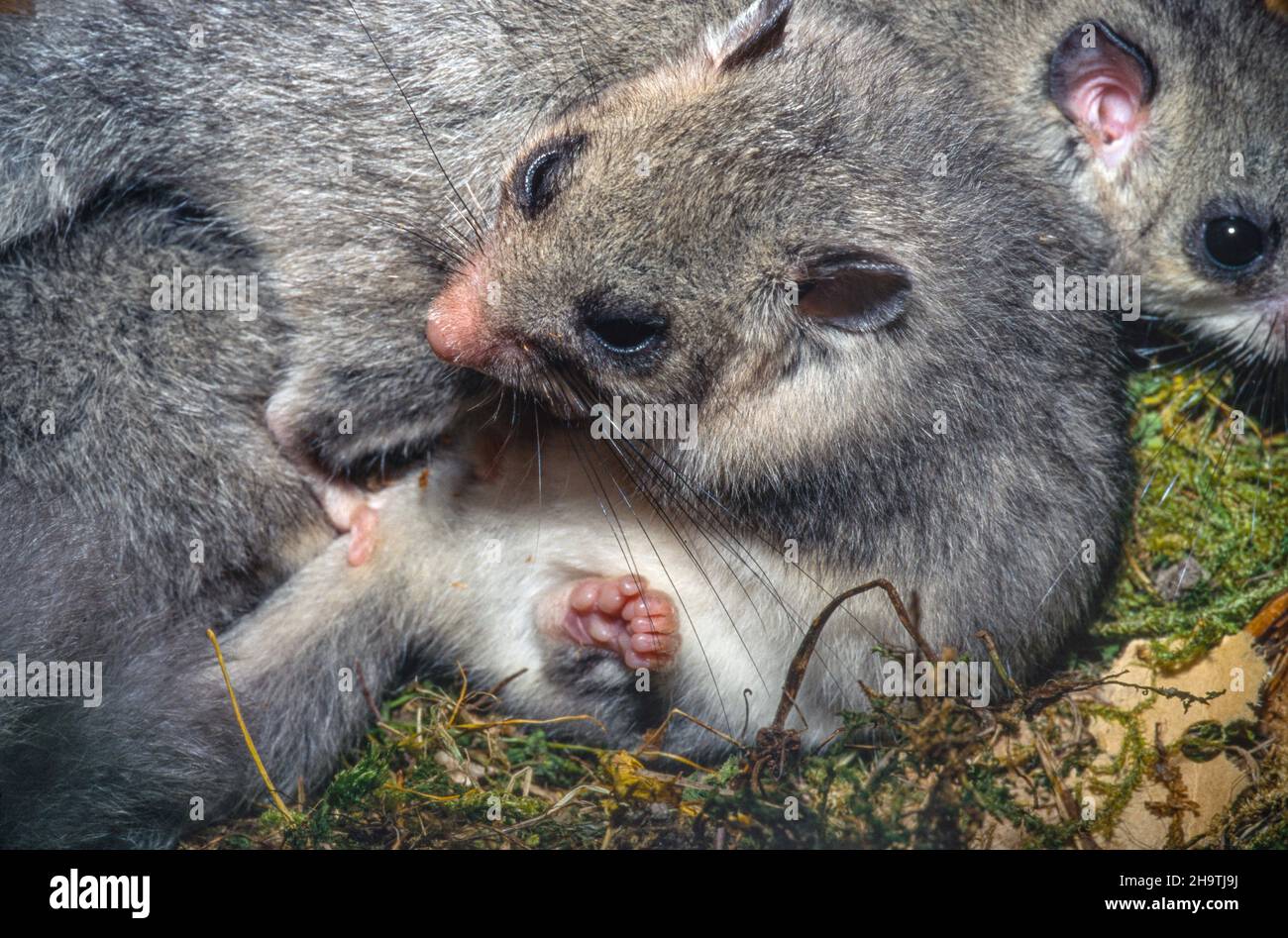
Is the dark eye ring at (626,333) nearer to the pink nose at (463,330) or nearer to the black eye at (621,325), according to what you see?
the black eye at (621,325)

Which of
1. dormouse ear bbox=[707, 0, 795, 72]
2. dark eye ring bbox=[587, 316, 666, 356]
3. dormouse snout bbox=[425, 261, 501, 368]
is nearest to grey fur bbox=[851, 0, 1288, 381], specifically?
dormouse ear bbox=[707, 0, 795, 72]

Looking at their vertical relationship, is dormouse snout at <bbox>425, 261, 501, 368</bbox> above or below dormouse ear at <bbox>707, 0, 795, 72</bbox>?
below

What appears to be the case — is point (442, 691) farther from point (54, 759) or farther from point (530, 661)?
point (54, 759)

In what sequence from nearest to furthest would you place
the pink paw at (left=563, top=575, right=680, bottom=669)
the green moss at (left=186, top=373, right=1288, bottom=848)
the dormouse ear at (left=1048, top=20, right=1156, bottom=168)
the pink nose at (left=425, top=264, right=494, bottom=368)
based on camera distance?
the pink nose at (left=425, top=264, right=494, bottom=368)
the green moss at (left=186, top=373, right=1288, bottom=848)
the pink paw at (left=563, top=575, right=680, bottom=669)
the dormouse ear at (left=1048, top=20, right=1156, bottom=168)

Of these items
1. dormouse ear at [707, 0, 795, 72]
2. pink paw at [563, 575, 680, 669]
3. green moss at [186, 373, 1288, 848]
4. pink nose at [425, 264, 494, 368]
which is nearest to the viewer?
pink nose at [425, 264, 494, 368]

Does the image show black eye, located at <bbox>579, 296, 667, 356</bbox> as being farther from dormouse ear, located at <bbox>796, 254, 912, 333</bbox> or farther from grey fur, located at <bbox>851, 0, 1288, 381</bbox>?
grey fur, located at <bbox>851, 0, 1288, 381</bbox>

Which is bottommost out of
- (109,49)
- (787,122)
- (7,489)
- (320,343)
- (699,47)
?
(7,489)

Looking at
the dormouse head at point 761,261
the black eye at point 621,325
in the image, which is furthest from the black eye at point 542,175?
the black eye at point 621,325

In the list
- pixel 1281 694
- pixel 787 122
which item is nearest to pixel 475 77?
pixel 787 122
